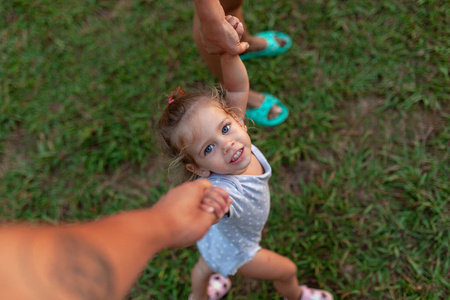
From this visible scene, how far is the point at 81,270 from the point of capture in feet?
2.37

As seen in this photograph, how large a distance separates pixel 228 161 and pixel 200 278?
83 centimetres

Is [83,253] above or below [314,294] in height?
above

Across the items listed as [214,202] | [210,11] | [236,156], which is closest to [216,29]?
[210,11]

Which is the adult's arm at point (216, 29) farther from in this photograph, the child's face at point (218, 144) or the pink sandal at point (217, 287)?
the pink sandal at point (217, 287)

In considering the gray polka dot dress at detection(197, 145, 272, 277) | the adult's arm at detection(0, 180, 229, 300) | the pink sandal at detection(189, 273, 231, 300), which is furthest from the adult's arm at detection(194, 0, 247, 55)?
the pink sandal at detection(189, 273, 231, 300)

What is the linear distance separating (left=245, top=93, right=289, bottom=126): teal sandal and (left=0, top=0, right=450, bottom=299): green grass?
3.2 inches

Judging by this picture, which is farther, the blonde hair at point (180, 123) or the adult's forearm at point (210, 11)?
the blonde hair at point (180, 123)

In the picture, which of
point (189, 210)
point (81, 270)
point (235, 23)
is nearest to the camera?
point (81, 270)

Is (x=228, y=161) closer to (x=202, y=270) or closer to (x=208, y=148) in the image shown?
(x=208, y=148)

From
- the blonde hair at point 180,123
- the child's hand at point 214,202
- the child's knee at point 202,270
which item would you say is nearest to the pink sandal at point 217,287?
the child's knee at point 202,270

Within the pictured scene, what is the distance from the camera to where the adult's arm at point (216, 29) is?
→ 139 centimetres

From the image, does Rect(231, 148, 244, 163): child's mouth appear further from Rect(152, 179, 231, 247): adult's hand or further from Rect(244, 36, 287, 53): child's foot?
Rect(244, 36, 287, 53): child's foot

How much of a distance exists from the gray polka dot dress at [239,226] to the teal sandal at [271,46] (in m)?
1.23

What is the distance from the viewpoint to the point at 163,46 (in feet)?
9.67
